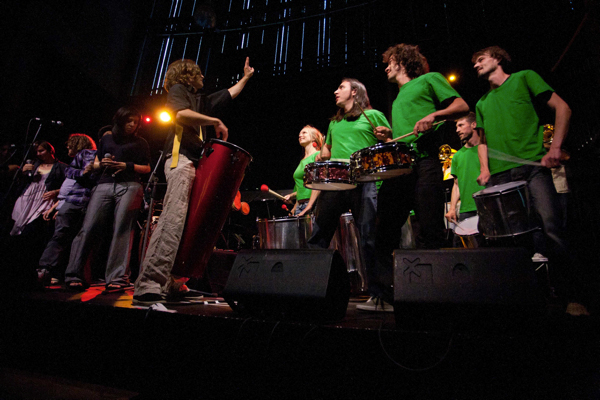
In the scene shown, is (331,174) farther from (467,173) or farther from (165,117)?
(165,117)

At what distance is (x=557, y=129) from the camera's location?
6.95 ft

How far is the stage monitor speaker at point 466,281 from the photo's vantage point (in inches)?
46.7

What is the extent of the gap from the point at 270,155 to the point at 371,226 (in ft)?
18.6

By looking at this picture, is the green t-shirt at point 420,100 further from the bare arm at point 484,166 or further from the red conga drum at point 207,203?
the red conga drum at point 207,203

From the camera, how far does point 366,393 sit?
50.1 inches

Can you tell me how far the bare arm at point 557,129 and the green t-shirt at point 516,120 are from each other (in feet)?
0.38

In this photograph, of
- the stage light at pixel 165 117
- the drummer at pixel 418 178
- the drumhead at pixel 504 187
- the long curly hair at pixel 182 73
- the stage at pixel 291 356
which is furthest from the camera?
A: the stage light at pixel 165 117

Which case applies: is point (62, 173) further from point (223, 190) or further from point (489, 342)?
point (489, 342)

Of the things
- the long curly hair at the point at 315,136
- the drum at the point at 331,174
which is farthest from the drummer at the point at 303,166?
the drum at the point at 331,174

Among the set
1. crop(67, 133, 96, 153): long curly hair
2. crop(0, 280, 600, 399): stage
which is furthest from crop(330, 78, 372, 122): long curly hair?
crop(67, 133, 96, 153): long curly hair

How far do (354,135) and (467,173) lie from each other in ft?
6.09

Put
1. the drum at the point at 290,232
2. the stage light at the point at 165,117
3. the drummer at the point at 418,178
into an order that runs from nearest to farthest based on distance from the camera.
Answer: the drummer at the point at 418,178
the drum at the point at 290,232
the stage light at the point at 165,117

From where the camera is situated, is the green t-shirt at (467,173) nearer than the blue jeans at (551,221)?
No

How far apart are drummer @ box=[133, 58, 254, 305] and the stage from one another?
35 centimetres
